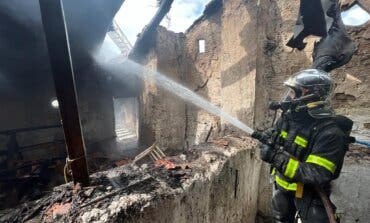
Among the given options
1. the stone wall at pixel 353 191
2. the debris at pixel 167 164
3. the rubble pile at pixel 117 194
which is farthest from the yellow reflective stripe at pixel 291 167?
the stone wall at pixel 353 191

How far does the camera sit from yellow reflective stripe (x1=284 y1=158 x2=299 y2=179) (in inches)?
96.1

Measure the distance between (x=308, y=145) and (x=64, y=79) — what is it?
246cm

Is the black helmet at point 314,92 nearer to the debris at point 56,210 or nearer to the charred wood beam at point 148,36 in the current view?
the debris at point 56,210

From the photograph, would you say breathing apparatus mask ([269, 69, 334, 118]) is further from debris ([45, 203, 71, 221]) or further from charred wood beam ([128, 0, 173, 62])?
charred wood beam ([128, 0, 173, 62])

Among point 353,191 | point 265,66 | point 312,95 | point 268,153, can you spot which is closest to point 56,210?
point 268,153

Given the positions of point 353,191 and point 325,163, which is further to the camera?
point 353,191

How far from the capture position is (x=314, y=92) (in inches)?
104

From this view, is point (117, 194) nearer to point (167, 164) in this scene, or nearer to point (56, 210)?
point (56, 210)

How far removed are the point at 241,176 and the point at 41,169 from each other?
4.93 meters

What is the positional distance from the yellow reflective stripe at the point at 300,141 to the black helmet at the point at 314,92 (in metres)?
0.28

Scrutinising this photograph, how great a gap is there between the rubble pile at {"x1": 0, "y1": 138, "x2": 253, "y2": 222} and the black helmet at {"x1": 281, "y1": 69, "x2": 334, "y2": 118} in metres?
1.24

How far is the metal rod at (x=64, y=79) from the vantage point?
5.74 feet

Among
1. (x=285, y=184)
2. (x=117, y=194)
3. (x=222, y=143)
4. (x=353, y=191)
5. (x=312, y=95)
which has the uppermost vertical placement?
(x=312, y=95)

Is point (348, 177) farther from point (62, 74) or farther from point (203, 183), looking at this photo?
point (62, 74)
